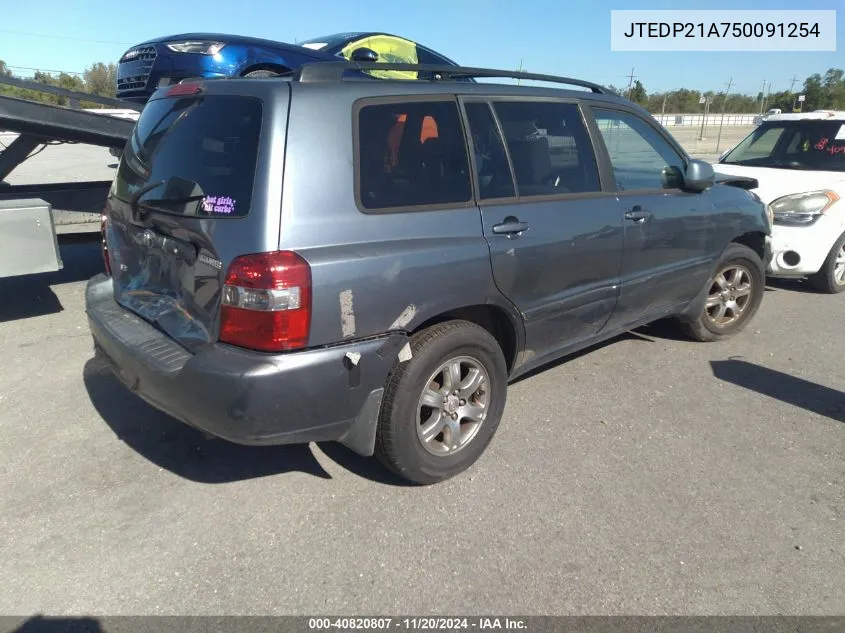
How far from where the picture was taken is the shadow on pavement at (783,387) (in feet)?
13.0

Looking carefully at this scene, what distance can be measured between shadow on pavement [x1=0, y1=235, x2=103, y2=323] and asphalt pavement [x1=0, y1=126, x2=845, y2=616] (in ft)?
5.06

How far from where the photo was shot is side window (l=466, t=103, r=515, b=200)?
123 inches

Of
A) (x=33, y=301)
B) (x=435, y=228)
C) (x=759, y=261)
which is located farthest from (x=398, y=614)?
(x=33, y=301)

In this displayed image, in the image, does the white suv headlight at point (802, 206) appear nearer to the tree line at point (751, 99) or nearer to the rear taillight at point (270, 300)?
the rear taillight at point (270, 300)

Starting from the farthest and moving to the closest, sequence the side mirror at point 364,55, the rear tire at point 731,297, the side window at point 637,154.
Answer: the side mirror at point 364,55 → the rear tire at point 731,297 → the side window at point 637,154

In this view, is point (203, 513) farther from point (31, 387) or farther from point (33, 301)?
point (33, 301)

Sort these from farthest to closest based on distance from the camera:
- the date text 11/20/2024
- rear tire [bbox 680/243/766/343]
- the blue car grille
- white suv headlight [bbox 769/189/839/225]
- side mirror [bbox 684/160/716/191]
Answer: the blue car grille < white suv headlight [bbox 769/189/839/225] < rear tire [bbox 680/243/766/343] < side mirror [bbox 684/160/716/191] < the date text 11/20/2024

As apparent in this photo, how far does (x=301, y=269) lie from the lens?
240cm

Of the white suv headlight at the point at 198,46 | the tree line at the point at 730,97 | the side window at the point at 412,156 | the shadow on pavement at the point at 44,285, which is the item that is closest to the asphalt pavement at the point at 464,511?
the side window at the point at 412,156

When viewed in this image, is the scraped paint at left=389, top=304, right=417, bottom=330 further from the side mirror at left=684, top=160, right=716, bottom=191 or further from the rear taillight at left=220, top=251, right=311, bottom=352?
the side mirror at left=684, top=160, right=716, bottom=191

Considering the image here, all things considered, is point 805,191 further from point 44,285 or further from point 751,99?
point 751,99

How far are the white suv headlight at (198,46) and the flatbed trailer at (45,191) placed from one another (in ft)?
3.40

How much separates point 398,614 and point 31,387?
3.08 m

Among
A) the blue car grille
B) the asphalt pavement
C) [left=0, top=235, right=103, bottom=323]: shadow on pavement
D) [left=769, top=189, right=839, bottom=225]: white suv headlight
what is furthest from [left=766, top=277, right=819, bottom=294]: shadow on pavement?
[left=0, top=235, right=103, bottom=323]: shadow on pavement
